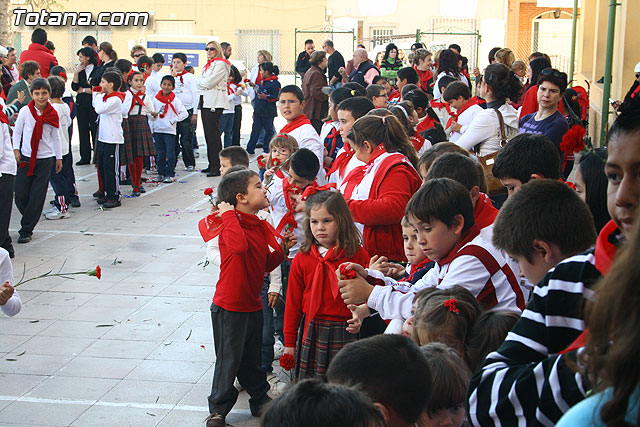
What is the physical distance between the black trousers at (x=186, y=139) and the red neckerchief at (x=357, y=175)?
30.7ft

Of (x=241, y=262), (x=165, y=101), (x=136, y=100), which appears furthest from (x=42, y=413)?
(x=165, y=101)

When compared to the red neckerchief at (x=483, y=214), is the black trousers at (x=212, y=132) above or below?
below

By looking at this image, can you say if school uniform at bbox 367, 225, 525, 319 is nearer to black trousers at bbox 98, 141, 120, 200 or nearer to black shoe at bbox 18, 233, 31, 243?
black shoe at bbox 18, 233, 31, 243

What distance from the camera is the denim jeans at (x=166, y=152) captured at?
43.7 feet

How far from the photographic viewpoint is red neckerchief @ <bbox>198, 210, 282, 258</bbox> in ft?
15.2

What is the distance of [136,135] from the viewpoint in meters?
11.9

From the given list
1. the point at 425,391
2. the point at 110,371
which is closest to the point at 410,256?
the point at 425,391

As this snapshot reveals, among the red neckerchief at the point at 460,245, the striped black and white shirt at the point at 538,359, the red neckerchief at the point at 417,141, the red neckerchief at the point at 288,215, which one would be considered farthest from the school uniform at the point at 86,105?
the striped black and white shirt at the point at 538,359

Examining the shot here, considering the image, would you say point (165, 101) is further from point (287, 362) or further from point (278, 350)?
point (287, 362)

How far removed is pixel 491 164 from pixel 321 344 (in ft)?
8.17

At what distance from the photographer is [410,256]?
11.6 feet

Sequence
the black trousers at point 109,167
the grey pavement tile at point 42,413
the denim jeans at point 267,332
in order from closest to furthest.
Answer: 1. the grey pavement tile at point 42,413
2. the denim jeans at point 267,332
3. the black trousers at point 109,167

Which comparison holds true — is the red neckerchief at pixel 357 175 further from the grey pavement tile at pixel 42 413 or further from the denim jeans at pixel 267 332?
the grey pavement tile at pixel 42 413

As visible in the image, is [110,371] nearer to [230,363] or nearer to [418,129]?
[230,363]
